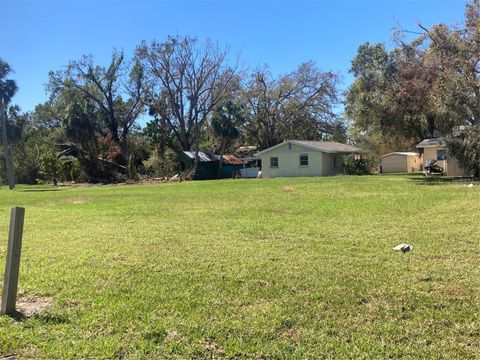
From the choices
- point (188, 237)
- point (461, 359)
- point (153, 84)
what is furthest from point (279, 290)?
point (153, 84)

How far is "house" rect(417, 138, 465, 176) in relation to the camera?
105 feet

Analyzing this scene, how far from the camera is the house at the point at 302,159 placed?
134 feet

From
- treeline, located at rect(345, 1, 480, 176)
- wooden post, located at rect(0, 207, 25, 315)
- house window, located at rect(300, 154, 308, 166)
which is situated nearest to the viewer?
wooden post, located at rect(0, 207, 25, 315)

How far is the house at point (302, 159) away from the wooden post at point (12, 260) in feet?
121

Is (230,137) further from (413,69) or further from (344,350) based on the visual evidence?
(344,350)

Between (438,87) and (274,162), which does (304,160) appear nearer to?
(274,162)

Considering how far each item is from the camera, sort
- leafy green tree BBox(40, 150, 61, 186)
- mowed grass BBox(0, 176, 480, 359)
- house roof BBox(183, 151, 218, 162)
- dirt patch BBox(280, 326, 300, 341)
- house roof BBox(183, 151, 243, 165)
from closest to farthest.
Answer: mowed grass BBox(0, 176, 480, 359) < dirt patch BBox(280, 326, 300, 341) < leafy green tree BBox(40, 150, 61, 186) < house roof BBox(183, 151, 218, 162) < house roof BBox(183, 151, 243, 165)

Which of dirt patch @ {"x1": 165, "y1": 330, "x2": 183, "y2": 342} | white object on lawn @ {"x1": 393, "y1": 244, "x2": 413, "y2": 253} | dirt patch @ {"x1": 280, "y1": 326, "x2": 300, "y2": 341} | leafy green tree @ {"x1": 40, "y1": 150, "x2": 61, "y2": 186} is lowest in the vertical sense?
dirt patch @ {"x1": 165, "y1": 330, "x2": 183, "y2": 342}

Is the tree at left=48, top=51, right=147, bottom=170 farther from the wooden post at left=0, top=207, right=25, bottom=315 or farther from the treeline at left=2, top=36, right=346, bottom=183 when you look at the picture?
the wooden post at left=0, top=207, right=25, bottom=315

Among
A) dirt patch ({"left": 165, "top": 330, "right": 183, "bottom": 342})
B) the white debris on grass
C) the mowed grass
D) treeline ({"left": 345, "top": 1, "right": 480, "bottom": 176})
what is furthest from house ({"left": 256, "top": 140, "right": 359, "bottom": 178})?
dirt patch ({"left": 165, "top": 330, "right": 183, "bottom": 342})

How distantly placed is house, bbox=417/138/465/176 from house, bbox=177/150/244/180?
1960 centimetres

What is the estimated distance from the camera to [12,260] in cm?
461

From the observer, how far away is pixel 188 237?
30.1ft

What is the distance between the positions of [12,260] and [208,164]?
145 ft
